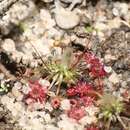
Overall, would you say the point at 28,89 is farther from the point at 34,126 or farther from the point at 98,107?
the point at 98,107

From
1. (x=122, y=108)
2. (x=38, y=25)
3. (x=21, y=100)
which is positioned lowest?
(x=122, y=108)

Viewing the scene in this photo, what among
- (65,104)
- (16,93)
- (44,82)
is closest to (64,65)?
(44,82)

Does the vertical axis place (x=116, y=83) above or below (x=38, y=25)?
below

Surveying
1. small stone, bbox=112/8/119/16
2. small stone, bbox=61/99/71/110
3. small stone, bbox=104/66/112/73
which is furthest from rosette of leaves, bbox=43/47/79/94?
small stone, bbox=112/8/119/16

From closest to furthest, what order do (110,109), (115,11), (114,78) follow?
(110,109)
(114,78)
(115,11)

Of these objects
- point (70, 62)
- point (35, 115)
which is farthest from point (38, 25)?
point (35, 115)

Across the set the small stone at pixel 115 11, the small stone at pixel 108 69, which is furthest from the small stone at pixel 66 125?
the small stone at pixel 115 11

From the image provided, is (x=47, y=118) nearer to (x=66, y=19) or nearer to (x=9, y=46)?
(x=9, y=46)

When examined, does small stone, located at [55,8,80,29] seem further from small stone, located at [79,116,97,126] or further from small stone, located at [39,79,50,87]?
small stone, located at [79,116,97,126]
